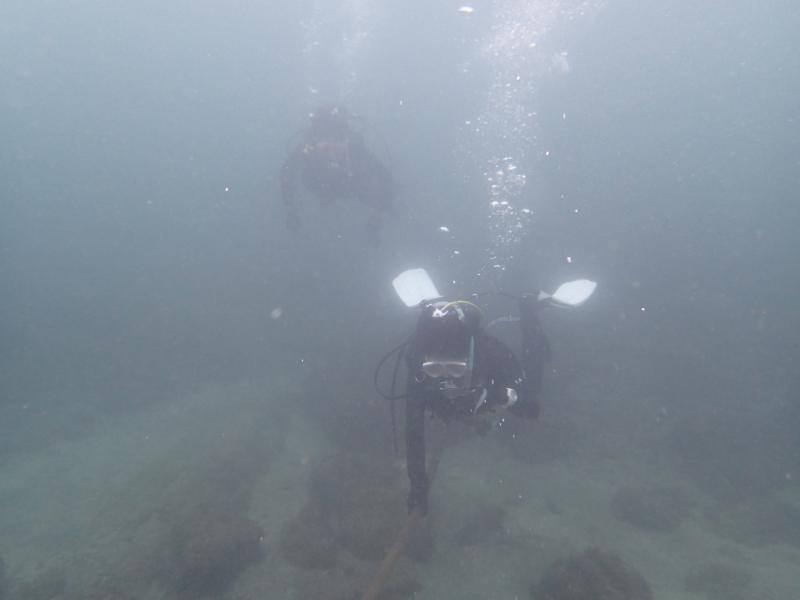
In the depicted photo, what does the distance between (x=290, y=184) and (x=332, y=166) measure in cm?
112

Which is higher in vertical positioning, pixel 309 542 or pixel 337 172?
pixel 337 172

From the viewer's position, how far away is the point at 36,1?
1677 inches

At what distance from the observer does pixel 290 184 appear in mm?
10695

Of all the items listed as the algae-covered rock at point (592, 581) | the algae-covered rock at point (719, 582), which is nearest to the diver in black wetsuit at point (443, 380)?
the algae-covered rock at point (592, 581)

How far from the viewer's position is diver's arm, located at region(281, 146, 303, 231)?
10461 mm

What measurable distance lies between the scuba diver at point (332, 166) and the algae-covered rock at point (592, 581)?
25.8 ft

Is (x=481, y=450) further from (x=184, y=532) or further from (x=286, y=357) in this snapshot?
(x=286, y=357)

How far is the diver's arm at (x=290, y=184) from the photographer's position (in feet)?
34.3

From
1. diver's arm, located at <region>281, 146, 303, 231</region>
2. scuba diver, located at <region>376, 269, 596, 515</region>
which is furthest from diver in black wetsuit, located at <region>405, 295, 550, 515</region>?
diver's arm, located at <region>281, 146, 303, 231</region>

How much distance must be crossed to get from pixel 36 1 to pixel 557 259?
173 ft

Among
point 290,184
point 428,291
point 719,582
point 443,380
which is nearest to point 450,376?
point 443,380

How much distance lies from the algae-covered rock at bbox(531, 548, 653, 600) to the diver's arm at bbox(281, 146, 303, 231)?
8204mm

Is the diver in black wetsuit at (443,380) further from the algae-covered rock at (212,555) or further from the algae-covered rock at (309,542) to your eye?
the algae-covered rock at (212,555)

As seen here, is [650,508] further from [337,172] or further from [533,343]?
[337,172]
